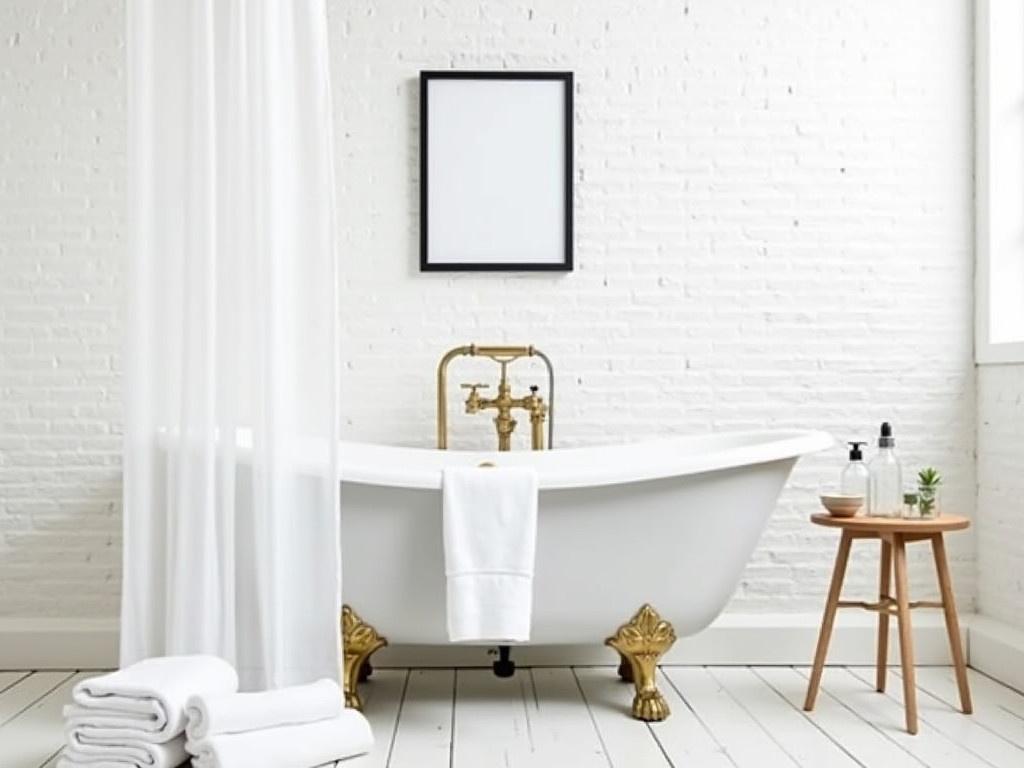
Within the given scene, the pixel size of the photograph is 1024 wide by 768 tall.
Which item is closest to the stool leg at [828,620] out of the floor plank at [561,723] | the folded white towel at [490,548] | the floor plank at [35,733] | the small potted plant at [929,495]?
the small potted plant at [929,495]

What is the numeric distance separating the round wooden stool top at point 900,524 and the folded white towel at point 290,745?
136 cm

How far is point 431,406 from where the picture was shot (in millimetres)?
4027

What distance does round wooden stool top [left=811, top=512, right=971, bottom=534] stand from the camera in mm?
3186

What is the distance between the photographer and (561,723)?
3.22m

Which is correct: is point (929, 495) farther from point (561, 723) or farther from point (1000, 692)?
point (561, 723)

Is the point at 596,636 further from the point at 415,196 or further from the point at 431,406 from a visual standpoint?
the point at 415,196

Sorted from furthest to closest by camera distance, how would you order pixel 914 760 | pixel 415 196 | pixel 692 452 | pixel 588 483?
1. pixel 415 196
2. pixel 692 452
3. pixel 588 483
4. pixel 914 760

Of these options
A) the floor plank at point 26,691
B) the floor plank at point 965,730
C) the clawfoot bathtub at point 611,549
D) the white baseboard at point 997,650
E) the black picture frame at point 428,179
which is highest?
the black picture frame at point 428,179

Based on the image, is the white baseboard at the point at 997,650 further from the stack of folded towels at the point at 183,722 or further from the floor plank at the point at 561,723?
the stack of folded towels at the point at 183,722

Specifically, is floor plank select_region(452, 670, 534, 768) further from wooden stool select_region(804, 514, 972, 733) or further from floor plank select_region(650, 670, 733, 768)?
wooden stool select_region(804, 514, 972, 733)

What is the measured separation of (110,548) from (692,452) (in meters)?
1.89

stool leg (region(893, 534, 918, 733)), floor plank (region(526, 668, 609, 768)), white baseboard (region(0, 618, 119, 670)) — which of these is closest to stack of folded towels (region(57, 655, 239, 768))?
floor plank (region(526, 668, 609, 768))

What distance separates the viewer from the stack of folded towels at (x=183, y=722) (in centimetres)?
263

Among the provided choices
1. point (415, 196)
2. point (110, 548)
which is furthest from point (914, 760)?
point (110, 548)
